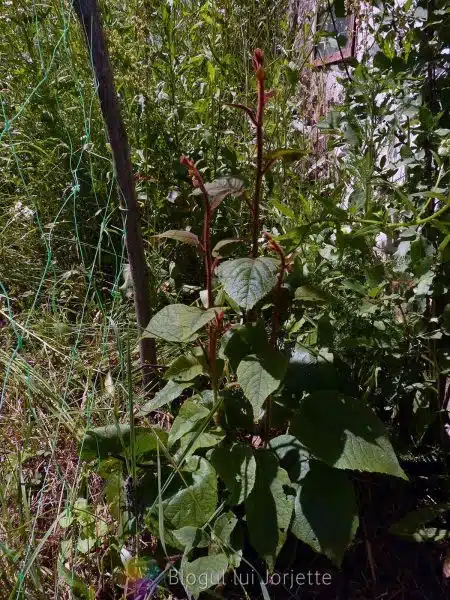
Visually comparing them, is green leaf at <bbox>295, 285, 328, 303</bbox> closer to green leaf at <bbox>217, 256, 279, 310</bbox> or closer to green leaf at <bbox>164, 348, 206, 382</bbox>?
green leaf at <bbox>217, 256, 279, 310</bbox>

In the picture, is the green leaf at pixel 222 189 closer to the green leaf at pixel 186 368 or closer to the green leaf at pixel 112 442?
the green leaf at pixel 186 368

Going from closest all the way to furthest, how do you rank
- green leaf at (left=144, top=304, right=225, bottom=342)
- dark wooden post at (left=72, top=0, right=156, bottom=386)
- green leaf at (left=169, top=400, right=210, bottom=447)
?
green leaf at (left=144, top=304, right=225, bottom=342) < green leaf at (left=169, top=400, right=210, bottom=447) < dark wooden post at (left=72, top=0, right=156, bottom=386)

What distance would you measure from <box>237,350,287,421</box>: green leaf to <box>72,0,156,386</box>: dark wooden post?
15.7 inches

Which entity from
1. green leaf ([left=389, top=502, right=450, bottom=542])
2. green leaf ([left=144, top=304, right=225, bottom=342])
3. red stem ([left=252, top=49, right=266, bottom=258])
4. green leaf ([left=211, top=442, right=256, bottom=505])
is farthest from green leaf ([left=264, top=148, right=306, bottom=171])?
green leaf ([left=389, top=502, right=450, bottom=542])

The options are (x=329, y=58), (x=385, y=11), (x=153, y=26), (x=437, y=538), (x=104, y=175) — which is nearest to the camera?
(x=437, y=538)

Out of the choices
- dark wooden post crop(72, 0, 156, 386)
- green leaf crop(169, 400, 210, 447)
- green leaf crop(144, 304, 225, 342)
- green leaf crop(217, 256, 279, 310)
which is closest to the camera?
green leaf crop(217, 256, 279, 310)

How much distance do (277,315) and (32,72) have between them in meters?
1.68

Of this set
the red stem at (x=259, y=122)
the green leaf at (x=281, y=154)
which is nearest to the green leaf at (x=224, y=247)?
the red stem at (x=259, y=122)

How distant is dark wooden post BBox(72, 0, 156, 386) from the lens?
1.37 metres

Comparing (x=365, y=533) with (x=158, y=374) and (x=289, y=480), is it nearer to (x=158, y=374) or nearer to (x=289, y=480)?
(x=289, y=480)

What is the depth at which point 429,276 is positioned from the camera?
1.24m

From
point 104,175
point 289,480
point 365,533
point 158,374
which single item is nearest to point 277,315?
point 289,480

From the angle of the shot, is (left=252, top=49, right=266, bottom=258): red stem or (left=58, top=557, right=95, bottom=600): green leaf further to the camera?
(left=58, top=557, right=95, bottom=600): green leaf

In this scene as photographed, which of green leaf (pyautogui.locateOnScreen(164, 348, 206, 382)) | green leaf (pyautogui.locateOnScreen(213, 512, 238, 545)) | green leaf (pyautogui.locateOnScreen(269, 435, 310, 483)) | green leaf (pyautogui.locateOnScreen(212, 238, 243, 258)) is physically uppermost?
green leaf (pyautogui.locateOnScreen(212, 238, 243, 258))
